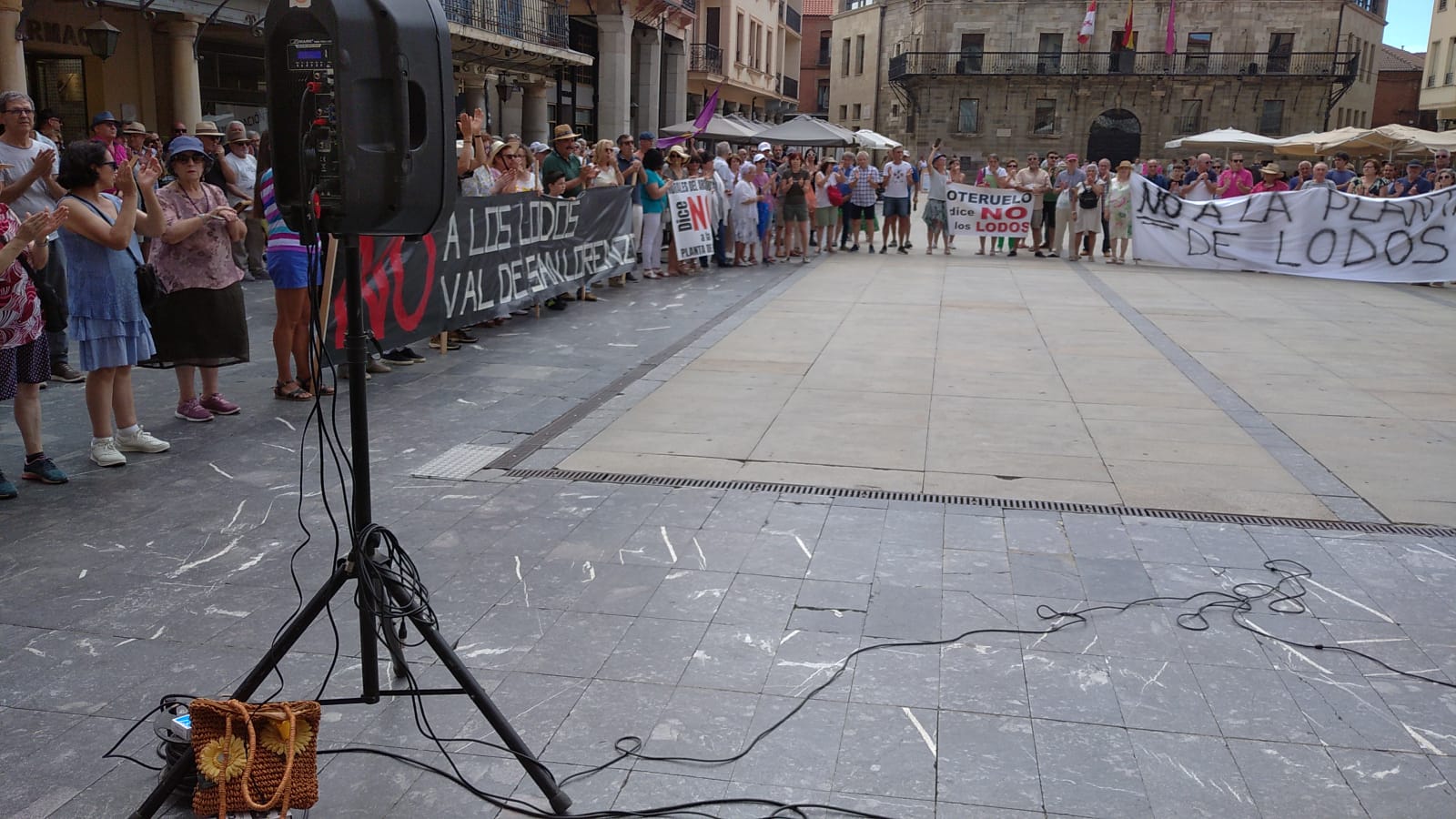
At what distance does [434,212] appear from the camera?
3.23 metres

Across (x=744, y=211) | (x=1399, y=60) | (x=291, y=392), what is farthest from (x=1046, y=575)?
(x=1399, y=60)

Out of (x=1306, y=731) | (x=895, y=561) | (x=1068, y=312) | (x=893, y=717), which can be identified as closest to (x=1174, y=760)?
(x=1306, y=731)

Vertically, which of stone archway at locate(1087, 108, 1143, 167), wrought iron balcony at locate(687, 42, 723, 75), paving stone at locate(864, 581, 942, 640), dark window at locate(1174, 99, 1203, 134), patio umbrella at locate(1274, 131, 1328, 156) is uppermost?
wrought iron balcony at locate(687, 42, 723, 75)

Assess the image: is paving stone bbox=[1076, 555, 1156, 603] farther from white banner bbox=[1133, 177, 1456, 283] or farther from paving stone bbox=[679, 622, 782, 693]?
white banner bbox=[1133, 177, 1456, 283]

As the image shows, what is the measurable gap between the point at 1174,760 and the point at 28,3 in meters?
17.9

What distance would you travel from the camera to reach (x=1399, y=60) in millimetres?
65938

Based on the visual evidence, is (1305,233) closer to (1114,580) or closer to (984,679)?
(1114,580)

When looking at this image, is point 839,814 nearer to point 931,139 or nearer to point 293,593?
point 293,593

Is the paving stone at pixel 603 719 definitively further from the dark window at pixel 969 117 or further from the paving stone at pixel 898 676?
the dark window at pixel 969 117

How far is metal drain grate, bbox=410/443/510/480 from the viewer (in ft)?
20.6

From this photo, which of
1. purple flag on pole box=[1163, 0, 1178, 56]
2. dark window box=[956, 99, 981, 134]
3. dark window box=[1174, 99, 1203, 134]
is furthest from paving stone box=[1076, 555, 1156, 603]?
dark window box=[1174, 99, 1203, 134]

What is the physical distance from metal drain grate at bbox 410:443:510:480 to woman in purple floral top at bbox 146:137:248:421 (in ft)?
5.44

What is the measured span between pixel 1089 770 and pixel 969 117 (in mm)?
54734

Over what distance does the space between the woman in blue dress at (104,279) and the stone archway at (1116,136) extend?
52519 mm
